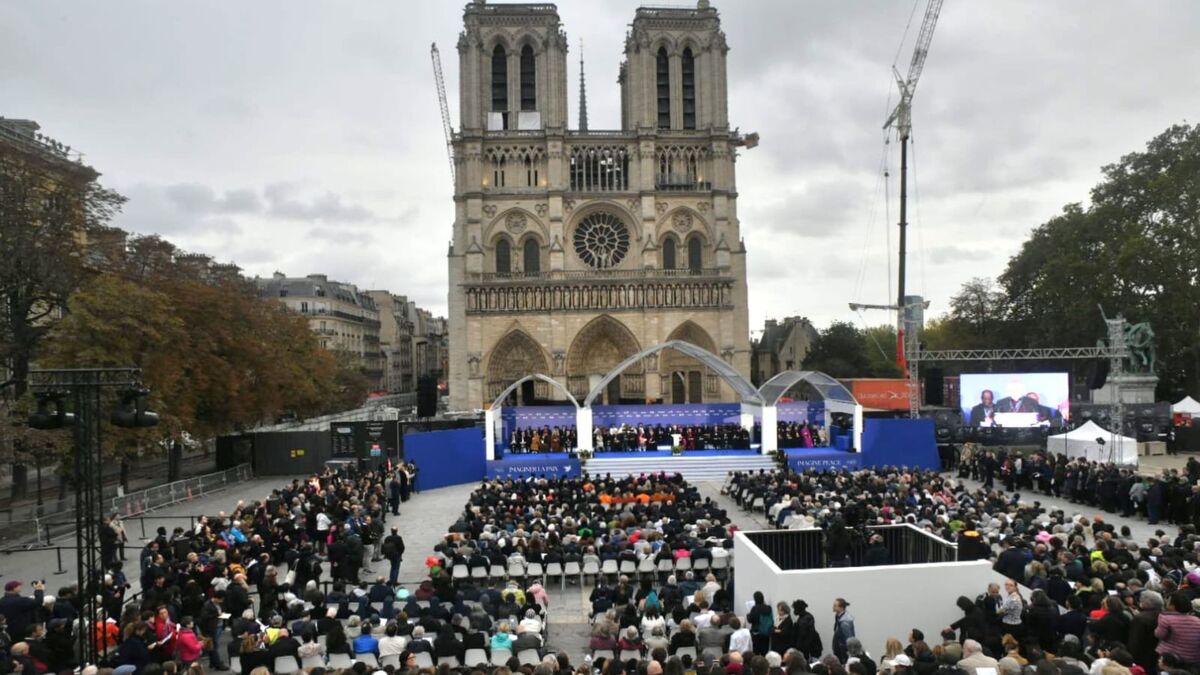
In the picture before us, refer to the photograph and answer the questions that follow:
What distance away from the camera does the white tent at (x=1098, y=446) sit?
77.4 feet

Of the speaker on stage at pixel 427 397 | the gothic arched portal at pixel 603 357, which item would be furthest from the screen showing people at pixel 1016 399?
the speaker on stage at pixel 427 397

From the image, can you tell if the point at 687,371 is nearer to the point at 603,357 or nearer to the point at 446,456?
the point at 603,357

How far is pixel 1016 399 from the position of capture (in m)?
30.7

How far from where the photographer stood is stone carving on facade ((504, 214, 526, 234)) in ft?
156

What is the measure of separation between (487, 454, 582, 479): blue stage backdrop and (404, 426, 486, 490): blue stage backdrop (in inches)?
28.6

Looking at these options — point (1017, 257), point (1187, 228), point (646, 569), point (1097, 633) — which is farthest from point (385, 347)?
point (1097, 633)

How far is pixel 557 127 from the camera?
155 ft

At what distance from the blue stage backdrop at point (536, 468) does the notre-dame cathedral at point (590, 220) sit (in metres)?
19.2

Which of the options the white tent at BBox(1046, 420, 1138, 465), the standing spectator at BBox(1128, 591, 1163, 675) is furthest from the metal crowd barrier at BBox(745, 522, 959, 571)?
the white tent at BBox(1046, 420, 1138, 465)

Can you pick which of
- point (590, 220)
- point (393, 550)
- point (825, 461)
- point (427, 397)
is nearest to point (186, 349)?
point (427, 397)

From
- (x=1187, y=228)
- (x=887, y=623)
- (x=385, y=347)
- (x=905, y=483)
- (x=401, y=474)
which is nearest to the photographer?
(x=887, y=623)

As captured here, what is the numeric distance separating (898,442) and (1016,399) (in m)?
7.82

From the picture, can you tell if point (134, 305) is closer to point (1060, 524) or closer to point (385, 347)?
point (1060, 524)

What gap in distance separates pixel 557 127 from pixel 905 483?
3511 centimetres
